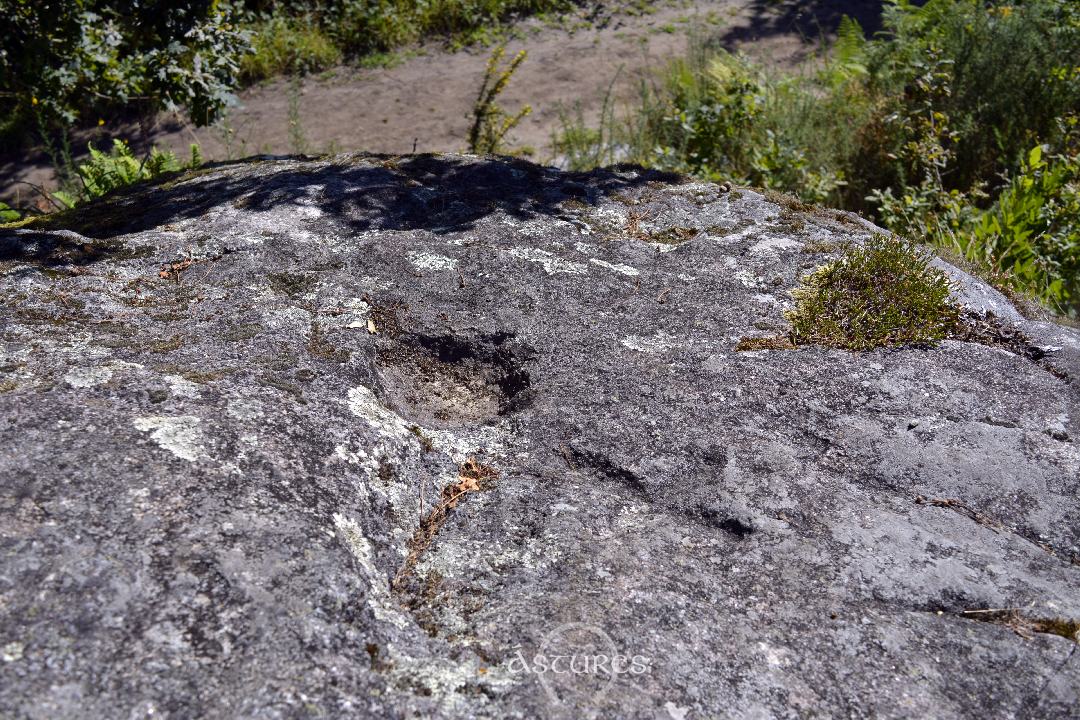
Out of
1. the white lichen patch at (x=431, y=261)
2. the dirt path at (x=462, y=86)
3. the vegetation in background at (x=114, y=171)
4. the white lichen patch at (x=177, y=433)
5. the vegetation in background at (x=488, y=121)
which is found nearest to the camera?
the white lichen patch at (x=177, y=433)

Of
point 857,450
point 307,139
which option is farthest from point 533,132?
point 857,450

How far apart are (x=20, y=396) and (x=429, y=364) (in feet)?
3.80

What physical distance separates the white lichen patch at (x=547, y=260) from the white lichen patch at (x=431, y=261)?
0.23m

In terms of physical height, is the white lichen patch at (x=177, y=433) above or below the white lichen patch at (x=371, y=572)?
above

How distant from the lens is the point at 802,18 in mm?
10797

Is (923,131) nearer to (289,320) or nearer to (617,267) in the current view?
(617,267)

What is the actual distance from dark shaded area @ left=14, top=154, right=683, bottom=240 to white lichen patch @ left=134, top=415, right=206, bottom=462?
1475mm

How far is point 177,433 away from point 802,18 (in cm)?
1085

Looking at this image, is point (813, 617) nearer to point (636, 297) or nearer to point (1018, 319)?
point (636, 297)

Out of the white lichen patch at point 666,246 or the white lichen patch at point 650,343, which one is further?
the white lichen patch at point 666,246

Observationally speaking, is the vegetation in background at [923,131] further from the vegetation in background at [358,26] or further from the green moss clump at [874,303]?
A: the vegetation in background at [358,26]

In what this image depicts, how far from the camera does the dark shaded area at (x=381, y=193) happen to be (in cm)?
349

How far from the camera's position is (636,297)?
9.78ft

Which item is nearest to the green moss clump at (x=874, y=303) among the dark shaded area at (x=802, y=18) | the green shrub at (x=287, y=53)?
the dark shaded area at (x=802, y=18)
